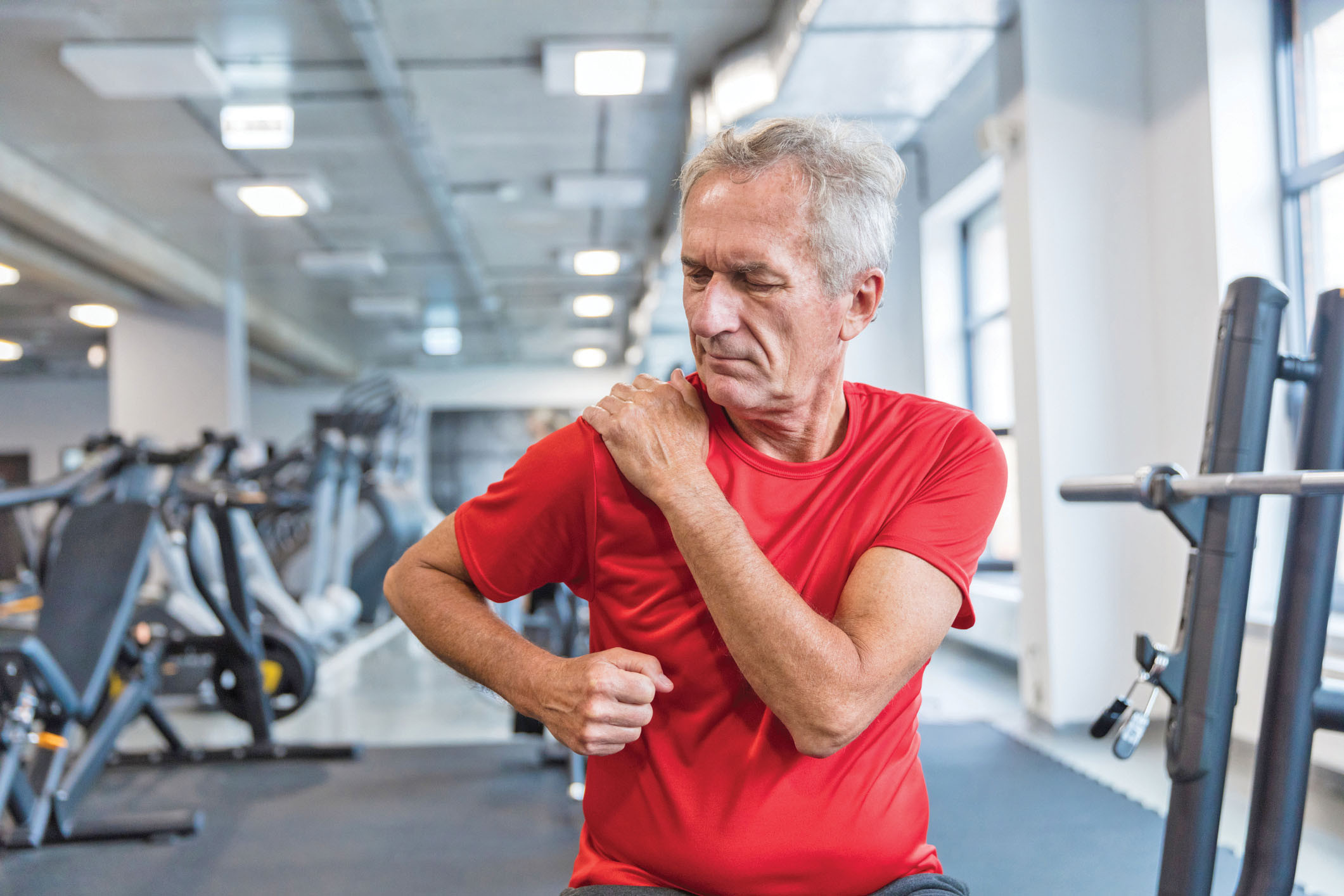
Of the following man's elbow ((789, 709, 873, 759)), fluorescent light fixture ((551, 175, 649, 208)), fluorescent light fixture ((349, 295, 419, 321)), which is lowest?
man's elbow ((789, 709, 873, 759))

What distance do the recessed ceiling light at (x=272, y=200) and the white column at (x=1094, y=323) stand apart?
509 centimetres

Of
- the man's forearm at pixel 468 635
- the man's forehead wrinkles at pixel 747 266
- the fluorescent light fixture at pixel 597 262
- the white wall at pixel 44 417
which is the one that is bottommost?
the white wall at pixel 44 417

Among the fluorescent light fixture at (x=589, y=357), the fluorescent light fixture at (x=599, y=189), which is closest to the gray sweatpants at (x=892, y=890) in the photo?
the fluorescent light fixture at (x=599, y=189)

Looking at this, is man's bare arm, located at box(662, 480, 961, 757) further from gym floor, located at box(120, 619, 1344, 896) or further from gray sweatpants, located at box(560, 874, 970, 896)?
gym floor, located at box(120, 619, 1344, 896)

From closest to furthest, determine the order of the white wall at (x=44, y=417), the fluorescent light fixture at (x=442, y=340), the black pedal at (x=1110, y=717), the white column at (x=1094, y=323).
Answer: the black pedal at (x=1110, y=717)
the white column at (x=1094, y=323)
the fluorescent light fixture at (x=442, y=340)
the white wall at (x=44, y=417)

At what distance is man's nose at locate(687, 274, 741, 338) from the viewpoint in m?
1.02

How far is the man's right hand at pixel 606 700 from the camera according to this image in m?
0.95

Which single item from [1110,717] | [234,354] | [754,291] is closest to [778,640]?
[754,291]

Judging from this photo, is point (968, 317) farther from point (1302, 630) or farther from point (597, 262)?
point (1302, 630)

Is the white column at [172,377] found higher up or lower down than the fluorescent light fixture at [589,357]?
lower down

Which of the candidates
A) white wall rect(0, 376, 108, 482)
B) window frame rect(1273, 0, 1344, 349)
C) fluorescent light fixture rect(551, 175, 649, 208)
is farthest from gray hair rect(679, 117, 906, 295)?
white wall rect(0, 376, 108, 482)

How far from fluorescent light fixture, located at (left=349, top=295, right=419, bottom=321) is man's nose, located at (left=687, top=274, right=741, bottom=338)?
412 inches

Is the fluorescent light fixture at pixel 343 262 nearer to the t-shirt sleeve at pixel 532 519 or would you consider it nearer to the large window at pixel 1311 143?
the large window at pixel 1311 143

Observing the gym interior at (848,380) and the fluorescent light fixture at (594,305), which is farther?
the fluorescent light fixture at (594,305)
